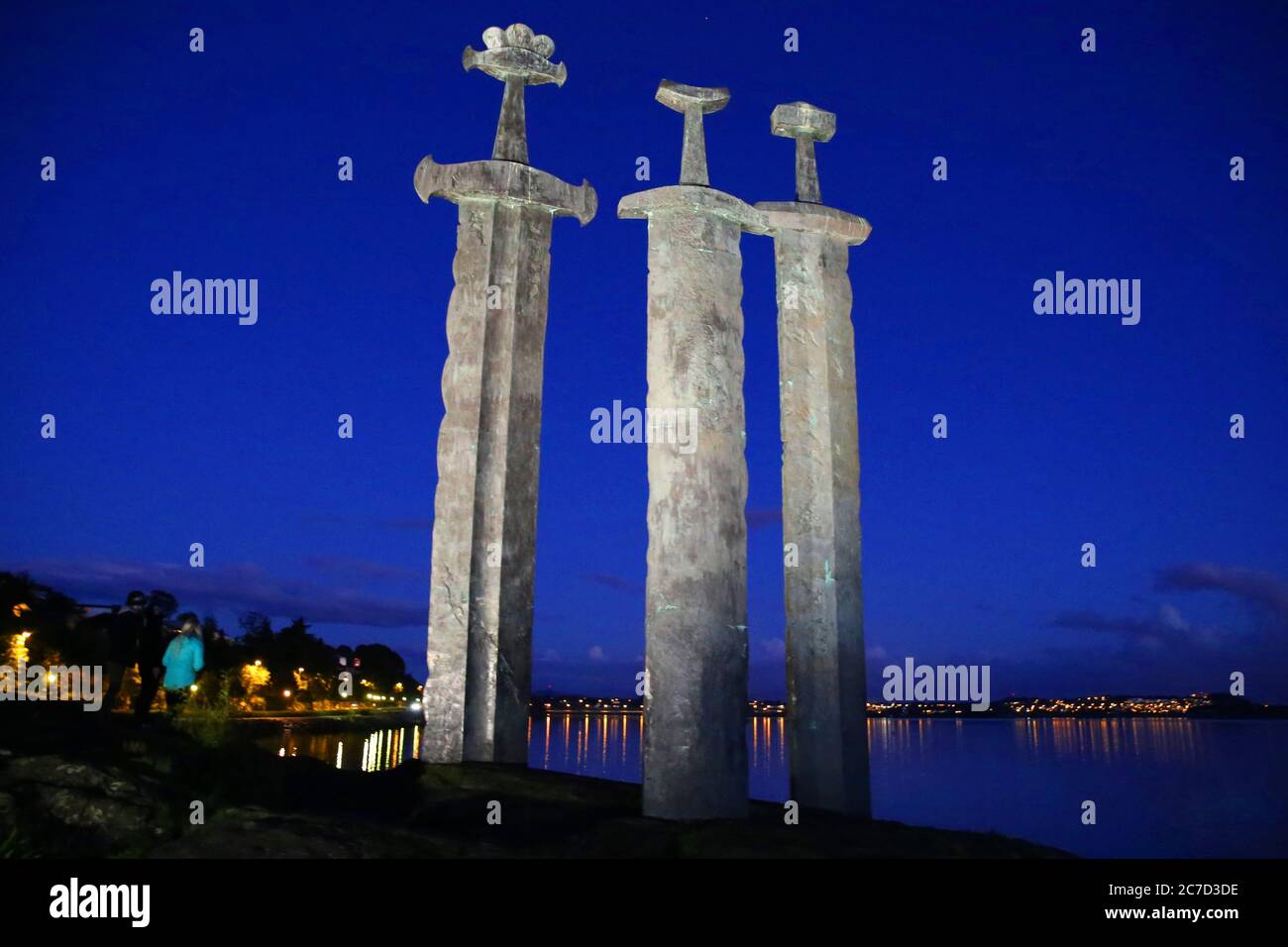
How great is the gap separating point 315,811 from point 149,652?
477cm

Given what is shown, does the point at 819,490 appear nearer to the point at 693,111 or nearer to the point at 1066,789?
the point at 693,111

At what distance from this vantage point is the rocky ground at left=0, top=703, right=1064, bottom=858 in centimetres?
866

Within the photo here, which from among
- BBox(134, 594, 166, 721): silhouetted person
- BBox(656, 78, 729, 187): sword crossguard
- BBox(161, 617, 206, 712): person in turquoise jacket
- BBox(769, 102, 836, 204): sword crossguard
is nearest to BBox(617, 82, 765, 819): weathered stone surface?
BBox(656, 78, 729, 187): sword crossguard

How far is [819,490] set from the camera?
47.1 ft

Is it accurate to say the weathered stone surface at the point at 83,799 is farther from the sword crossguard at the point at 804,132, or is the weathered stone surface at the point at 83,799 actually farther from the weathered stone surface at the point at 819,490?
the sword crossguard at the point at 804,132

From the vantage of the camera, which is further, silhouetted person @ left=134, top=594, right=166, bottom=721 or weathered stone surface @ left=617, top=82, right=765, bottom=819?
silhouetted person @ left=134, top=594, right=166, bottom=721

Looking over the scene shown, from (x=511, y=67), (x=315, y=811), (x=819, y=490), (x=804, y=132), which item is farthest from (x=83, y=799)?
(x=804, y=132)

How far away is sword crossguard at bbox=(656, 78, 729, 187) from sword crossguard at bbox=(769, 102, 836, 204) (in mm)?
1715

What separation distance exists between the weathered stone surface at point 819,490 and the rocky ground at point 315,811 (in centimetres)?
125

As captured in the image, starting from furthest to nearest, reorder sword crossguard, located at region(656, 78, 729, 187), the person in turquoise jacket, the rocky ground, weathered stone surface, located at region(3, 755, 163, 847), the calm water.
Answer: the calm water, the person in turquoise jacket, sword crossguard, located at region(656, 78, 729, 187), weathered stone surface, located at region(3, 755, 163, 847), the rocky ground

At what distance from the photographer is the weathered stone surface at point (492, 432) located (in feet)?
47.8

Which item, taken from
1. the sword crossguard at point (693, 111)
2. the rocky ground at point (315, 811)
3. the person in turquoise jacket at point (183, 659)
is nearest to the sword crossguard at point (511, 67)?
the sword crossguard at point (693, 111)

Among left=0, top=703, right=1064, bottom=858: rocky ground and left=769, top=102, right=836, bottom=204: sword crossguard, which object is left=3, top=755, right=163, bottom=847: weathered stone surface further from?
left=769, top=102, right=836, bottom=204: sword crossguard
